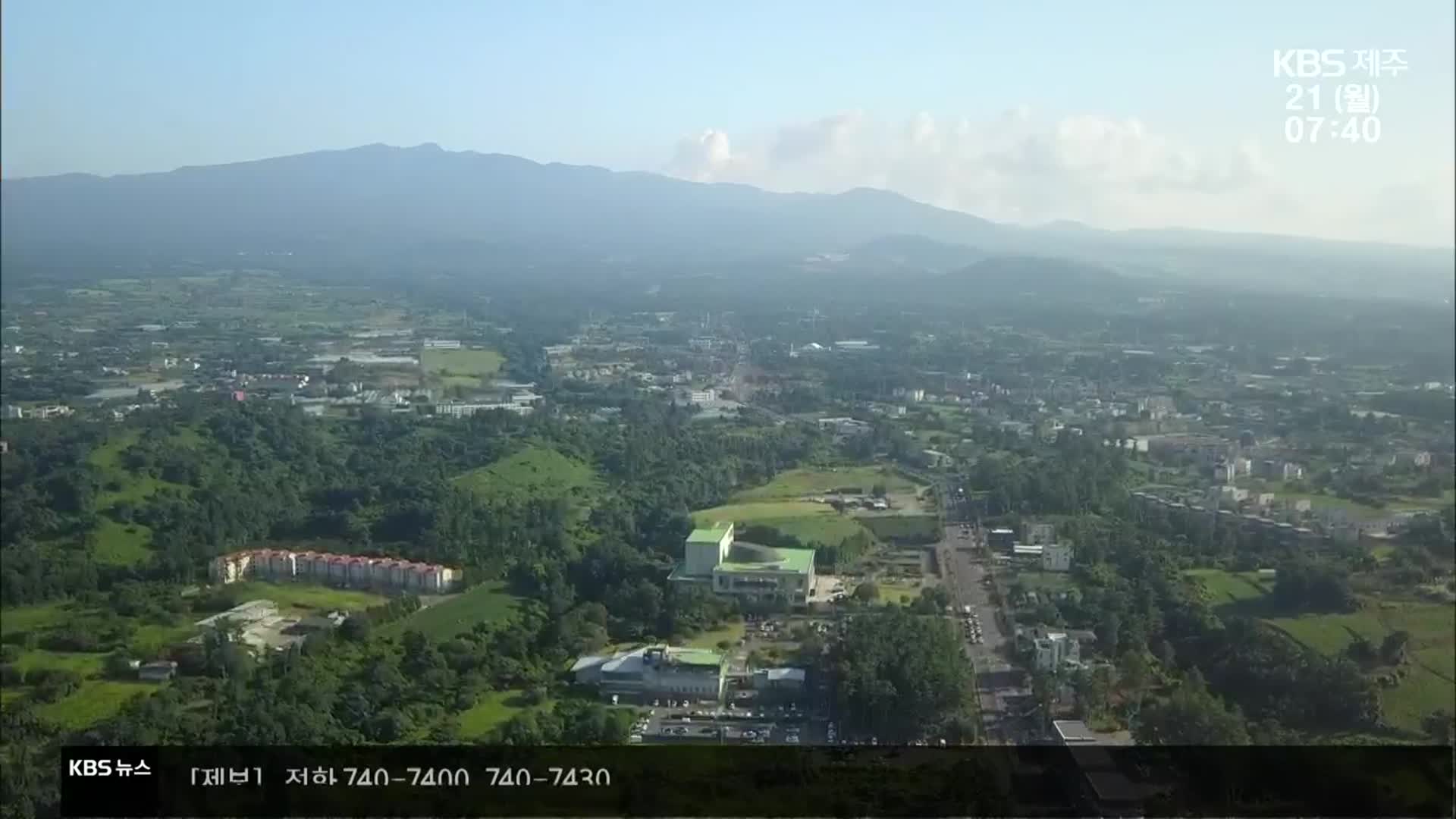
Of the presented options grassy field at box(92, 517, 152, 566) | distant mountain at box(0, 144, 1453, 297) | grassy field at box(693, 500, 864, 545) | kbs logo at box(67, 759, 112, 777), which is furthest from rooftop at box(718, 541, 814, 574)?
distant mountain at box(0, 144, 1453, 297)

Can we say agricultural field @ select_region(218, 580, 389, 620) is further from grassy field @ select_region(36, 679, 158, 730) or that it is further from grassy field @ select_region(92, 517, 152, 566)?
grassy field @ select_region(36, 679, 158, 730)

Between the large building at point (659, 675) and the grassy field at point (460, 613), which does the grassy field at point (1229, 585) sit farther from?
→ the grassy field at point (460, 613)

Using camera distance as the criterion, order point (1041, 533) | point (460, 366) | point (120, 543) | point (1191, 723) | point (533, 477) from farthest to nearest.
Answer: point (460, 366) < point (533, 477) < point (120, 543) < point (1041, 533) < point (1191, 723)

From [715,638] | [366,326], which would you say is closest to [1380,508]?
[715,638]

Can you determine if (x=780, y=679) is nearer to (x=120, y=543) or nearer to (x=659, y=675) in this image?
(x=659, y=675)

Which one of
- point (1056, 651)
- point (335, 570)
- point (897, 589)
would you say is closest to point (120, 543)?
point (335, 570)

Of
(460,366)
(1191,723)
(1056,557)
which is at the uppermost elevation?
(460,366)

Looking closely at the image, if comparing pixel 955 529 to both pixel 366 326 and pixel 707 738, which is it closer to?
pixel 707 738
